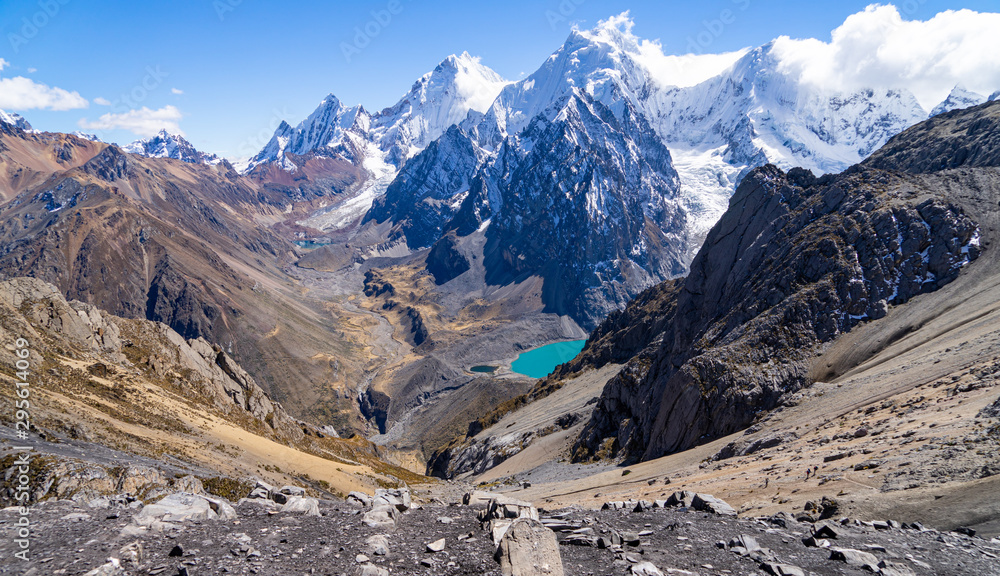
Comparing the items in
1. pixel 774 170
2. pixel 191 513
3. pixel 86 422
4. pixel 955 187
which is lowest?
pixel 191 513

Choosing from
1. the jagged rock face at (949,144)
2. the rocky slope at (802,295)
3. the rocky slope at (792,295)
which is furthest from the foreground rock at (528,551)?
the jagged rock face at (949,144)

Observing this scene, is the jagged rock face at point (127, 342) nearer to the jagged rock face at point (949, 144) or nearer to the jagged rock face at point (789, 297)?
the jagged rock face at point (789, 297)

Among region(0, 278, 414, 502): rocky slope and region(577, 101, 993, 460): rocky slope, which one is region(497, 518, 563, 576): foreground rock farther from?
region(577, 101, 993, 460): rocky slope

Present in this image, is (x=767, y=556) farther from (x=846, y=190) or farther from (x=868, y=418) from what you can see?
(x=846, y=190)

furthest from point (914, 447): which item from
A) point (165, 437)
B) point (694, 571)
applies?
point (165, 437)

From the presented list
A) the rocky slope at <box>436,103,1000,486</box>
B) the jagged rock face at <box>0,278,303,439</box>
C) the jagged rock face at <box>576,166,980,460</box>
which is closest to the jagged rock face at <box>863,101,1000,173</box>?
the rocky slope at <box>436,103,1000,486</box>

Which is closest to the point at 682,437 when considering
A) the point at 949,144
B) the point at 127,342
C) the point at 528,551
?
the point at 528,551

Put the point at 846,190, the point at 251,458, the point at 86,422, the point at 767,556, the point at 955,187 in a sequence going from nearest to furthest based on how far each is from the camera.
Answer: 1. the point at 767,556
2. the point at 86,422
3. the point at 251,458
4. the point at 955,187
5. the point at 846,190

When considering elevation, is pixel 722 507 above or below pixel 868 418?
below
